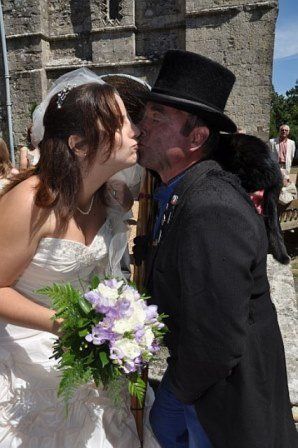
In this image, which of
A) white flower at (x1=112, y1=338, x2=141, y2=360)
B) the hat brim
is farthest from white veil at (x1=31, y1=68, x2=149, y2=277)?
white flower at (x1=112, y1=338, x2=141, y2=360)

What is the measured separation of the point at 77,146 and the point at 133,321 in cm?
85

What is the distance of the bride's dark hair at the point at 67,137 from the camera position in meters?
1.78

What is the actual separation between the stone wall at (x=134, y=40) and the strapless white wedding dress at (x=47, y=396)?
427 inches

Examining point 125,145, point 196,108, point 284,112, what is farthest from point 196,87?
point 284,112

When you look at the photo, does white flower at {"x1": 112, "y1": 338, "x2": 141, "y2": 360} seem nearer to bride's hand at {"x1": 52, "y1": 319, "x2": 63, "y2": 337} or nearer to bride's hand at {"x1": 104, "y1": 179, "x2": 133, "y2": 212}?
bride's hand at {"x1": 52, "y1": 319, "x2": 63, "y2": 337}

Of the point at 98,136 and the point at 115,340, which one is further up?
the point at 98,136

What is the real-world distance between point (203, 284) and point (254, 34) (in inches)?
468

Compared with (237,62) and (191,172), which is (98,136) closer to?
(191,172)

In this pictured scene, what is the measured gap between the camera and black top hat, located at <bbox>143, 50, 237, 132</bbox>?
1.68 m

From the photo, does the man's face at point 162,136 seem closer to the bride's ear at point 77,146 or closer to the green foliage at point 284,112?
the bride's ear at point 77,146

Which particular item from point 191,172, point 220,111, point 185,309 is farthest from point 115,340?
point 220,111

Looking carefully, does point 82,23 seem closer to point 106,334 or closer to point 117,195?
point 117,195

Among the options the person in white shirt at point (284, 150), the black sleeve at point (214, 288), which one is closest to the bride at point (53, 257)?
the black sleeve at point (214, 288)

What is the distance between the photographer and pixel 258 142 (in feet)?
5.99
